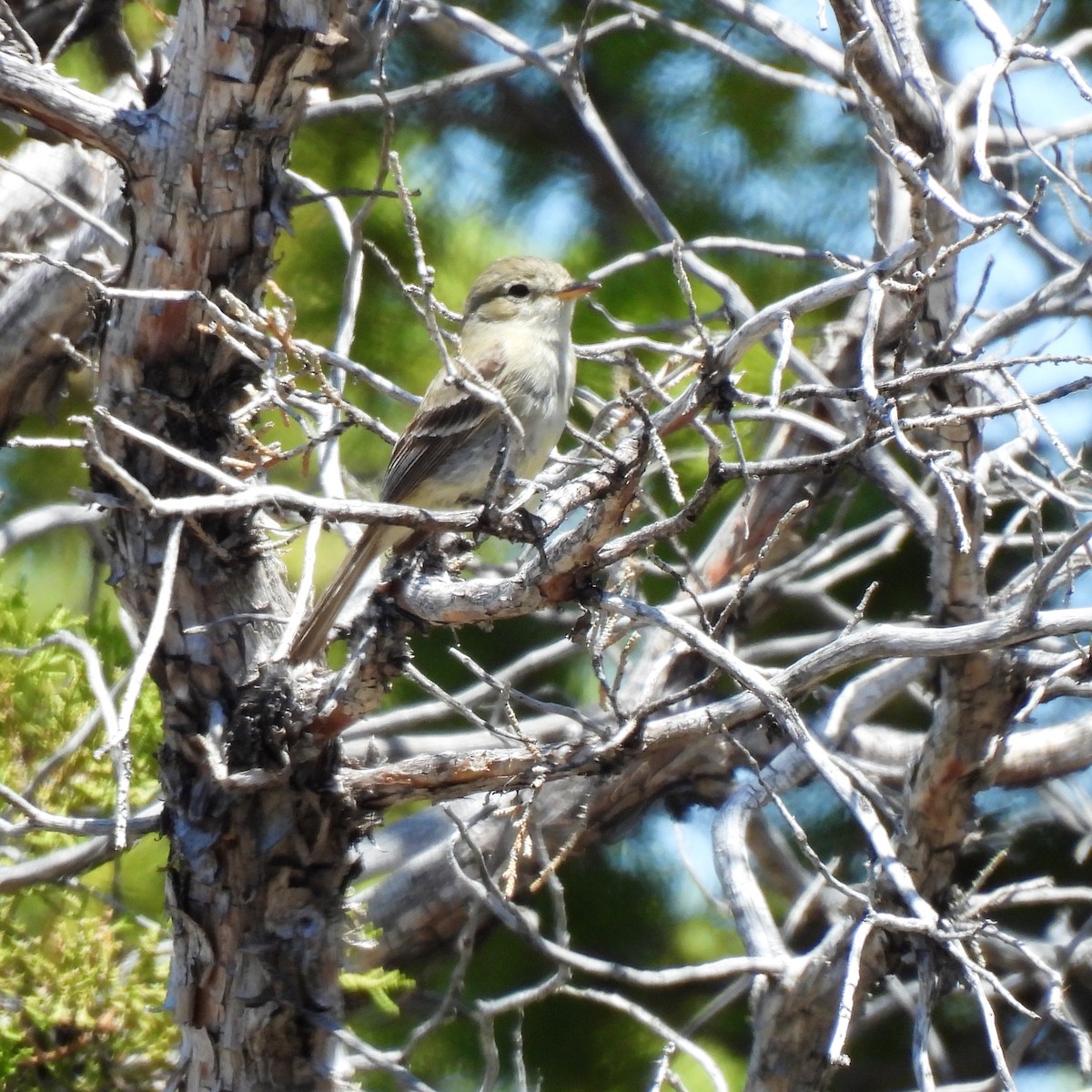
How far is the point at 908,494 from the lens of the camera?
372 centimetres

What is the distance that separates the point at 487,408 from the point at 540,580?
51.3 inches

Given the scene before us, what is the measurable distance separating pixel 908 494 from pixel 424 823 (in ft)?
7.37

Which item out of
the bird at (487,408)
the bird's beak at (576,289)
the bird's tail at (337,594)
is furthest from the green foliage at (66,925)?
the bird's beak at (576,289)

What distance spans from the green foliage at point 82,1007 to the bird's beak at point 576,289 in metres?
2.03

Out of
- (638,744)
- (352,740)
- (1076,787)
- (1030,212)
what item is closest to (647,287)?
(352,740)

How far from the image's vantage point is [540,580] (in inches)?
95.3

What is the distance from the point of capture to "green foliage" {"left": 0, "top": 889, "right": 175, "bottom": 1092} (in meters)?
3.55

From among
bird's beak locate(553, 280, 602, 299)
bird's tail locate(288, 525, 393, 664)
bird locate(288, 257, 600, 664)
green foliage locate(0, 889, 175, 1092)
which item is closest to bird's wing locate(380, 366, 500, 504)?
bird locate(288, 257, 600, 664)

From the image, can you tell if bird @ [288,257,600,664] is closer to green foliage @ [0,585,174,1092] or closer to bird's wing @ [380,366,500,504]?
A: bird's wing @ [380,366,500,504]

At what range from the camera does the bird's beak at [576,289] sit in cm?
367

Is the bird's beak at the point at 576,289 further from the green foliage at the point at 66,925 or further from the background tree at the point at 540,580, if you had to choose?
the green foliage at the point at 66,925

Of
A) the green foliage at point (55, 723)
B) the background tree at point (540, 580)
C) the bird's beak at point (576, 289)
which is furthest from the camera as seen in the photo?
the green foliage at point (55, 723)

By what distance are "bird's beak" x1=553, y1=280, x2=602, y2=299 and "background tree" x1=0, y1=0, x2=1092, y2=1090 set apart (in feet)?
0.43

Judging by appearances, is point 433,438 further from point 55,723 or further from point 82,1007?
point 82,1007
